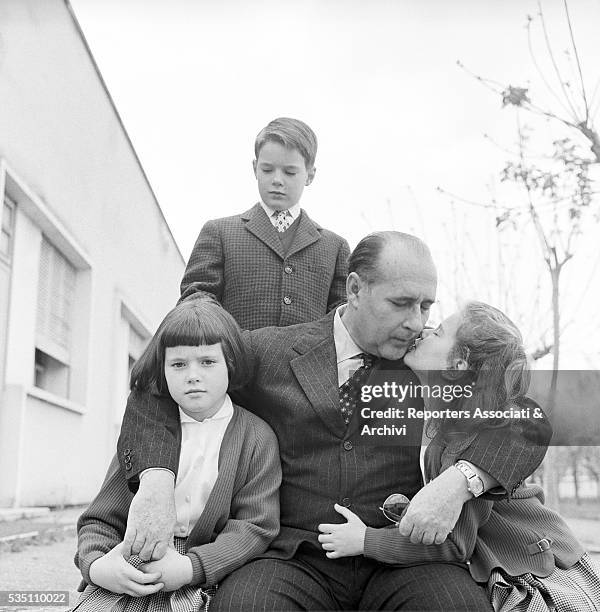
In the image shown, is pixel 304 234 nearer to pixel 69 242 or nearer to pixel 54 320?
pixel 69 242

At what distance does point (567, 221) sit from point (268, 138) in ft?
4.71

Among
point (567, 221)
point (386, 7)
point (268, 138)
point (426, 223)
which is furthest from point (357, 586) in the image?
point (567, 221)

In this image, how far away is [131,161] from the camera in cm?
610

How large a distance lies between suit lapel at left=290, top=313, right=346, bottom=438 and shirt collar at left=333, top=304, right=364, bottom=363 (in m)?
0.01

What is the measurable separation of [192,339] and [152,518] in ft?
1.14

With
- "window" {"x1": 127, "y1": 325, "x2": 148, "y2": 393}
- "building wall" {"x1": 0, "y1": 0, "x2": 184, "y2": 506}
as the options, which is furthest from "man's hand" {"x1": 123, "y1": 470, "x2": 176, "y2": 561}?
"window" {"x1": 127, "y1": 325, "x2": 148, "y2": 393}

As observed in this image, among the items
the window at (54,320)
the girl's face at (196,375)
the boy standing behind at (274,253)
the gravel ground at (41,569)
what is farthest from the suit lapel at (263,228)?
the window at (54,320)

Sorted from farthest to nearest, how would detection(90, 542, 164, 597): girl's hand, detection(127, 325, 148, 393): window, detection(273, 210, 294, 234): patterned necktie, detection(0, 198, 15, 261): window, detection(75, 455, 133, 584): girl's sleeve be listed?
detection(127, 325, 148, 393): window < detection(0, 198, 15, 261): window < detection(273, 210, 294, 234): patterned necktie < detection(75, 455, 133, 584): girl's sleeve < detection(90, 542, 164, 597): girl's hand

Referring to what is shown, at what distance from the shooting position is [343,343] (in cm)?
174

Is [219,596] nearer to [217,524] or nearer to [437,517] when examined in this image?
[217,524]

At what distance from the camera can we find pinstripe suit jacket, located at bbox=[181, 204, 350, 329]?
2.01 m

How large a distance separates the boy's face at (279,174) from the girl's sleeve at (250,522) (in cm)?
65

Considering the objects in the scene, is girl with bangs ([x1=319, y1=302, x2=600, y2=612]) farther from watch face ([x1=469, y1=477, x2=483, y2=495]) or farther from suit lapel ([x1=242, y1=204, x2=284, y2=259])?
suit lapel ([x1=242, y1=204, x2=284, y2=259])

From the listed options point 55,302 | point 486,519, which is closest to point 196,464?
point 486,519
